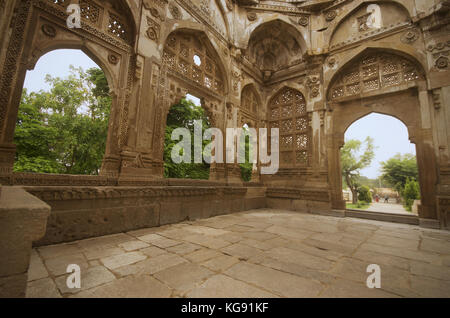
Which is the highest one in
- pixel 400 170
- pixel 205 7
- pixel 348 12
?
pixel 348 12

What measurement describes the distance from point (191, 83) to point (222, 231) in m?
4.11

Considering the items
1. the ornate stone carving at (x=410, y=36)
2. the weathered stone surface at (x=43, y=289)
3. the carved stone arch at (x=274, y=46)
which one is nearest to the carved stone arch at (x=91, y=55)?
the weathered stone surface at (x=43, y=289)

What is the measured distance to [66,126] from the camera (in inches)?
373

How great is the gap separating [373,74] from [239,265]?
7.65 meters

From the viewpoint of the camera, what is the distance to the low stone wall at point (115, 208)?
2898 mm

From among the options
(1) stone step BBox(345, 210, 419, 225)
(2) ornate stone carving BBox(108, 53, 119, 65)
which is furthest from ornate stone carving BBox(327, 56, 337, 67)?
(2) ornate stone carving BBox(108, 53, 119, 65)

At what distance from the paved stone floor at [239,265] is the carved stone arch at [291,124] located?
14.3 feet

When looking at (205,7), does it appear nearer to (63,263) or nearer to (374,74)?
(374,74)

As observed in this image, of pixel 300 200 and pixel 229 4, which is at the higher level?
pixel 229 4

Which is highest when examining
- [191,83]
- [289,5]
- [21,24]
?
[289,5]

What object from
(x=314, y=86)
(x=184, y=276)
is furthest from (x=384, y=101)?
(x=184, y=276)

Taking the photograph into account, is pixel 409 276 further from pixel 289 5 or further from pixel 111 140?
pixel 289 5

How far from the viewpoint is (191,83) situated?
18.6 ft
